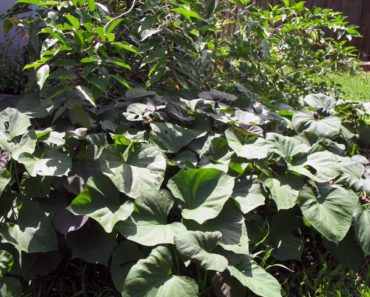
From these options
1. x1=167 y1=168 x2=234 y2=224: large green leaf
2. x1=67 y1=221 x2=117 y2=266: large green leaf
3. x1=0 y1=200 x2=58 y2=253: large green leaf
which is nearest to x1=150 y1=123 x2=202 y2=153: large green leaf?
x1=167 y1=168 x2=234 y2=224: large green leaf

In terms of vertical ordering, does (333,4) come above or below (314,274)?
below

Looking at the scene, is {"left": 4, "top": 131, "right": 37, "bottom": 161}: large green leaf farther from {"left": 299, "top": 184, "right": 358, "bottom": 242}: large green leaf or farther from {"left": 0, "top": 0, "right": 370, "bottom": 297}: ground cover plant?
{"left": 299, "top": 184, "right": 358, "bottom": 242}: large green leaf

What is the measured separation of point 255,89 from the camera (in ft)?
11.2

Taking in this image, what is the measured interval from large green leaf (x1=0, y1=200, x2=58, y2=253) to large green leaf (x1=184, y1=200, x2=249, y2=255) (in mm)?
542

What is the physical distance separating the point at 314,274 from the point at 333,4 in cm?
814

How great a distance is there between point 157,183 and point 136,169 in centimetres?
11

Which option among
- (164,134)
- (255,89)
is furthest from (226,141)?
(255,89)

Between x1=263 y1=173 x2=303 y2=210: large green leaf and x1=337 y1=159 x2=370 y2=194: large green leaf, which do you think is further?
x1=337 y1=159 x2=370 y2=194: large green leaf

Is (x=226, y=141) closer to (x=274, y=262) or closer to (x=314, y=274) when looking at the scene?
(x=274, y=262)

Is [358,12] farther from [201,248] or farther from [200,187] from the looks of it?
[201,248]

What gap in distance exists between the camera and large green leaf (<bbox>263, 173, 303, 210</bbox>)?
84.4 inches

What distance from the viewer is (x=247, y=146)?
2.31m

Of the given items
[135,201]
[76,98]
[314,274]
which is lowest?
[314,274]

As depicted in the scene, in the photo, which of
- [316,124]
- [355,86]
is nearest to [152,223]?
[316,124]
